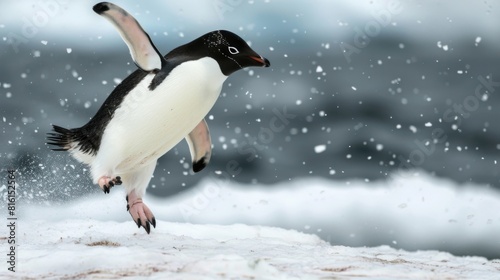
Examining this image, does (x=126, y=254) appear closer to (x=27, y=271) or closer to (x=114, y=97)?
(x=27, y=271)

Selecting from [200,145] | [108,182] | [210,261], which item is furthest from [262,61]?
[210,261]

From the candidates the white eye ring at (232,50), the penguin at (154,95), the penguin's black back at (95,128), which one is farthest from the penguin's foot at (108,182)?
the white eye ring at (232,50)

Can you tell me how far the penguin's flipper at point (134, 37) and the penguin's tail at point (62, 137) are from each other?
0.71 m

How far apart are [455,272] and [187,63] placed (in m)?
1.84

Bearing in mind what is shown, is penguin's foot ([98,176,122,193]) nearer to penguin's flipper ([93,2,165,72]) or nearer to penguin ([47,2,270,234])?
penguin ([47,2,270,234])

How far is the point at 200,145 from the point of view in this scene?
460cm

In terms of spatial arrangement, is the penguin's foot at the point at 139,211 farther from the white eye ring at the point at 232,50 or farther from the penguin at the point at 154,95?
the white eye ring at the point at 232,50

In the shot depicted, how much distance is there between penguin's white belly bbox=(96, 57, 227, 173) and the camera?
3938 mm

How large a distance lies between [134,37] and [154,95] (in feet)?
1.10

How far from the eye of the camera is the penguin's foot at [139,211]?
4423mm

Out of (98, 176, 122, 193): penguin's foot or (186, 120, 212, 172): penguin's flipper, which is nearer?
(98, 176, 122, 193): penguin's foot

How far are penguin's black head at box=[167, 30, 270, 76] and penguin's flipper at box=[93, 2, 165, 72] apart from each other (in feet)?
0.75

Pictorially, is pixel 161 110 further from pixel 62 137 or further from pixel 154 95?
pixel 62 137

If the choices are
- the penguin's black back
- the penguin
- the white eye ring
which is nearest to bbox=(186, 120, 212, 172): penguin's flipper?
the penguin
